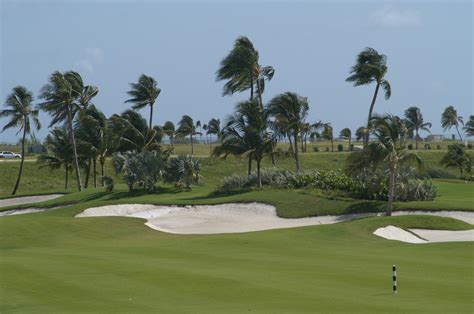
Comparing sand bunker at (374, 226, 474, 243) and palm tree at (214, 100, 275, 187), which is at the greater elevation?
palm tree at (214, 100, 275, 187)

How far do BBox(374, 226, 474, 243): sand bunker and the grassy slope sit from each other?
3.61ft

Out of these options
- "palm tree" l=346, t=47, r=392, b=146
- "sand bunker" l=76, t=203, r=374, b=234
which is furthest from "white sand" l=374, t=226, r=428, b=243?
"palm tree" l=346, t=47, r=392, b=146

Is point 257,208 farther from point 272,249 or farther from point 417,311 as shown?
point 417,311

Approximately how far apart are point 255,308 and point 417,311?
10.8ft

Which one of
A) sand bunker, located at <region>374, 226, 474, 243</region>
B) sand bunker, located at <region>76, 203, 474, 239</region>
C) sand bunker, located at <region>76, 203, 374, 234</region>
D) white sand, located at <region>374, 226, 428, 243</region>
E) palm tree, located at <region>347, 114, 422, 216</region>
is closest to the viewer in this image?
sand bunker, located at <region>374, 226, 474, 243</region>

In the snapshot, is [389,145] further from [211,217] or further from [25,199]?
[25,199]

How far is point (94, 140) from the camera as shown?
66000mm

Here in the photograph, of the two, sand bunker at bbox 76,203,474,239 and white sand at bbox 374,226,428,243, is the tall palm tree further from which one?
white sand at bbox 374,226,428,243

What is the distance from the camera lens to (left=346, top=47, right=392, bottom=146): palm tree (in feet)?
197

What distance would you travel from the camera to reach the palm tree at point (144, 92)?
7088 centimetres

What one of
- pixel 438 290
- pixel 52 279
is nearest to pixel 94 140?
pixel 52 279

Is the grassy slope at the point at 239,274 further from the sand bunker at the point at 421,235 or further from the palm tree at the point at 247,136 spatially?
the palm tree at the point at 247,136

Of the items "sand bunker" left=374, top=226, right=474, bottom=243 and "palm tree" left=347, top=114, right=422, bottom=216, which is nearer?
"sand bunker" left=374, top=226, right=474, bottom=243

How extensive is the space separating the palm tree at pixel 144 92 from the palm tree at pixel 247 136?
22.8 metres
